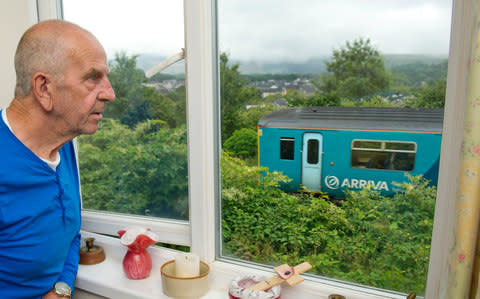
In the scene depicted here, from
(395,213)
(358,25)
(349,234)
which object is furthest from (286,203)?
(358,25)

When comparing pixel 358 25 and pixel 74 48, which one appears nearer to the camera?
pixel 74 48

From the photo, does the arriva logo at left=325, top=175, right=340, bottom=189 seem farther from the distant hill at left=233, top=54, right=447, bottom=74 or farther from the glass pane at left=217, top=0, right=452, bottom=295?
the distant hill at left=233, top=54, right=447, bottom=74

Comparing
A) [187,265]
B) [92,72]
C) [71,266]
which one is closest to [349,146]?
[187,265]

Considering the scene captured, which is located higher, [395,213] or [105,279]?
[395,213]

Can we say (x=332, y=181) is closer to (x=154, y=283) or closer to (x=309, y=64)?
(x=309, y=64)

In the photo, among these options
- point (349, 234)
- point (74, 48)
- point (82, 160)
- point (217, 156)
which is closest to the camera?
point (74, 48)


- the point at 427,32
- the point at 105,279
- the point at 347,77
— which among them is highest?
the point at 427,32

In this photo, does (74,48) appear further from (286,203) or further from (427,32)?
(427,32)

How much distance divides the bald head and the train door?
74 cm

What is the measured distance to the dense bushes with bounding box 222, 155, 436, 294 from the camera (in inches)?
41.6

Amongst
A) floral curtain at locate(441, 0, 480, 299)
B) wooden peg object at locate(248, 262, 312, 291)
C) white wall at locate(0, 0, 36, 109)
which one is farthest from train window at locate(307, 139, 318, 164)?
white wall at locate(0, 0, 36, 109)

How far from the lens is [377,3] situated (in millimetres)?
1011

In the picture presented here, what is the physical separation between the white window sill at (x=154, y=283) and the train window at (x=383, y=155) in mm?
403

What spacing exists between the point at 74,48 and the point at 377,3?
84 cm
